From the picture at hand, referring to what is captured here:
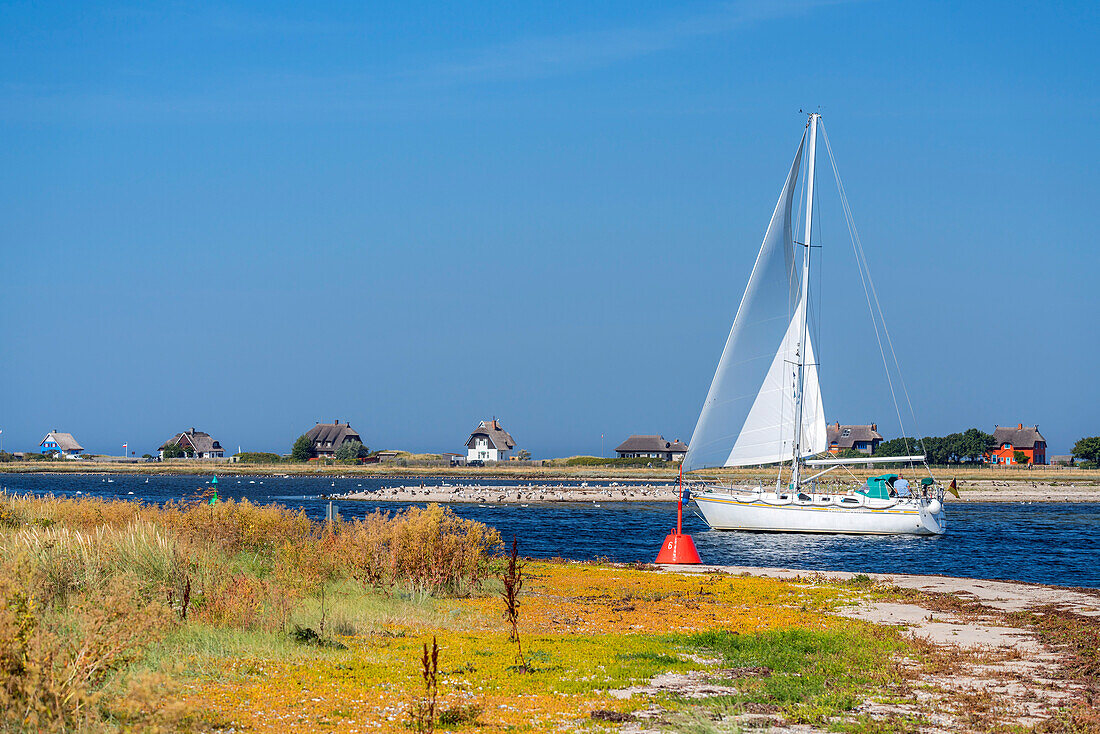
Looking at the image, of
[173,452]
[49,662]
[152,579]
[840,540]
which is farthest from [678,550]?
[173,452]

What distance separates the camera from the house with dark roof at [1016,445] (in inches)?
4665

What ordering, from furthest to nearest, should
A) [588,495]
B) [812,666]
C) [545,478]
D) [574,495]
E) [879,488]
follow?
[545,478] → [588,495] → [574,495] → [879,488] → [812,666]

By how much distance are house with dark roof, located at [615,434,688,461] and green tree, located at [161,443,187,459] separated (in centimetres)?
6279

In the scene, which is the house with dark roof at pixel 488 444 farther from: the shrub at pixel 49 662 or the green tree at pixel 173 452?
the shrub at pixel 49 662

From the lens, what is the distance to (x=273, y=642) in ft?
38.3

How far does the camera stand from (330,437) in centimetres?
13512

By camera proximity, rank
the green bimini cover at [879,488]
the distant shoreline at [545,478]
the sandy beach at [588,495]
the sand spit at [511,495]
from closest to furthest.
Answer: the green bimini cover at [879,488] < the sand spit at [511,495] < the sandy beach at [588,495] < the distant shoreline at [545,478]

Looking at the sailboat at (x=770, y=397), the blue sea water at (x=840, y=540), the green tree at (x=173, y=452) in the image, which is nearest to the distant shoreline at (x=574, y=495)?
the blue sea water at (x=840, y=540)

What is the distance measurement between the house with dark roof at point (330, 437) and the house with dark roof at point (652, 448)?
37774 millimetres

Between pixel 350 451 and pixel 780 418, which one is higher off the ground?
pixel 780 418

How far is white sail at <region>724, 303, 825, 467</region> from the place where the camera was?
43.3 m

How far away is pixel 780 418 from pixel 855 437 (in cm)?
9627

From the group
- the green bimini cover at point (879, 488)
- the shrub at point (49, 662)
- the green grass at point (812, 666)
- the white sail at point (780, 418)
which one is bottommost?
the green grass at point (812, 666)

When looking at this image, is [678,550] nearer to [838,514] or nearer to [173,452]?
[838,514]
